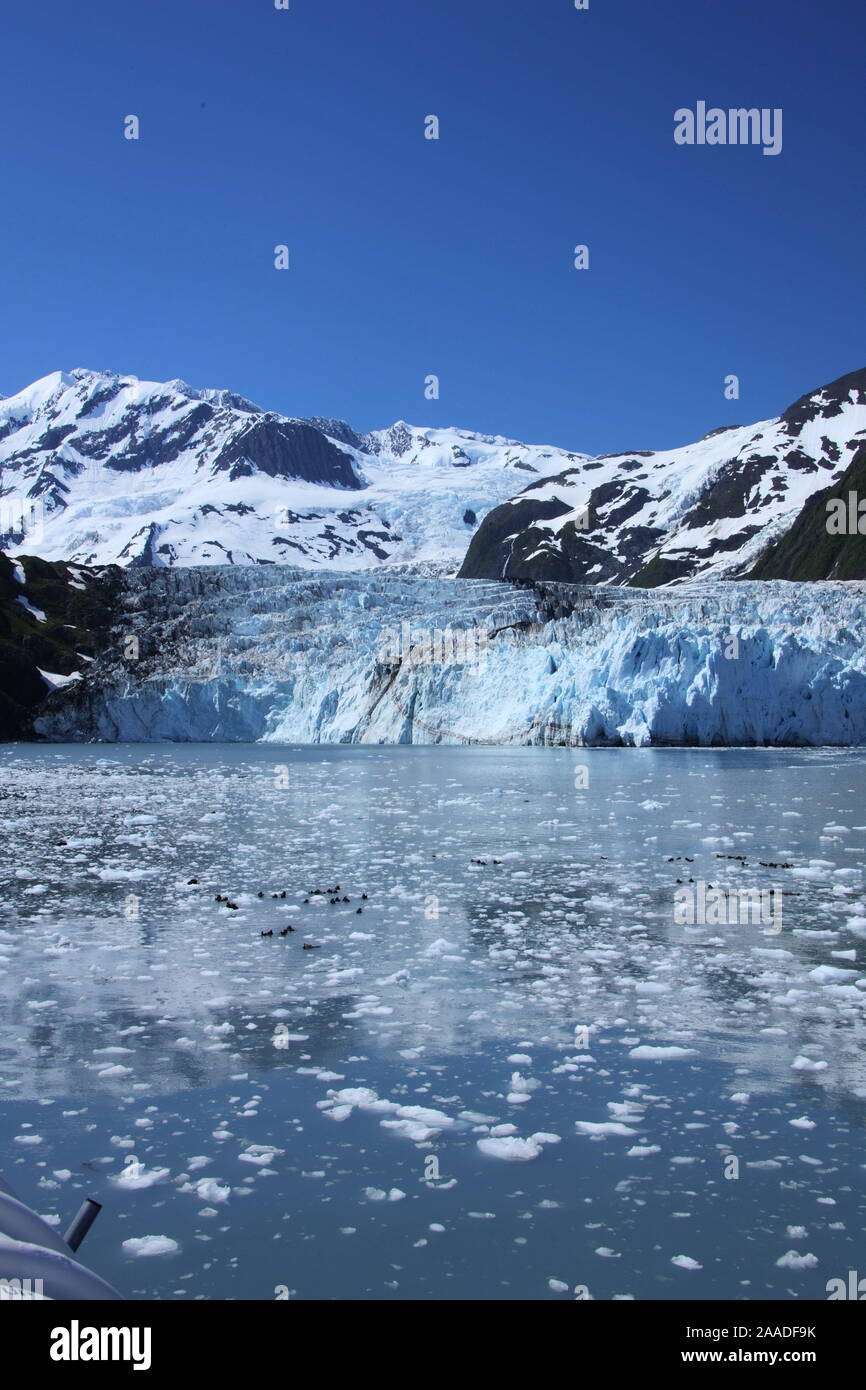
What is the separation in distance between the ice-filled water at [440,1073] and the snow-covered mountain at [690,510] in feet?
400

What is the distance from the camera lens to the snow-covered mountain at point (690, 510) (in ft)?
455

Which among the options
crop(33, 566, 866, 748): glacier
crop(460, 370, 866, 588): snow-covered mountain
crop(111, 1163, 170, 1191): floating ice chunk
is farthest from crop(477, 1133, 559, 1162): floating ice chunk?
crop(460, 370, 866, 588): snow-covered mountain

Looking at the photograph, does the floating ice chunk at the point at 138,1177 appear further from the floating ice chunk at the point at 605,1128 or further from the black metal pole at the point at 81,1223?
the floating ice chunk at the point at 605,1128

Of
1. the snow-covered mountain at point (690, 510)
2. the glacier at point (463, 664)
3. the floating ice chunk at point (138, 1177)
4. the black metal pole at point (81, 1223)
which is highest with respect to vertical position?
the snow-covered mountain at point (690, 510)

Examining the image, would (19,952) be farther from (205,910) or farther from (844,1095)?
(844,1095)

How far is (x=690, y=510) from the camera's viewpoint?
6324 inches

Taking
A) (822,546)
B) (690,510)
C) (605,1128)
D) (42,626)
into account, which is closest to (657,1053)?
(605,1128)

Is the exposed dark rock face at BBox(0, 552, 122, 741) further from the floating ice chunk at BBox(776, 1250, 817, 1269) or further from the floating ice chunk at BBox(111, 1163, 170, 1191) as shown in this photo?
the floating ice chunk at BBox(776, 1250, 817, 1269)

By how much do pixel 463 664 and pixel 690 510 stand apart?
12135cm

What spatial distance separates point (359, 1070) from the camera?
19.9ft

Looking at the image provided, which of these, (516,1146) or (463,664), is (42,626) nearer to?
(463,664)

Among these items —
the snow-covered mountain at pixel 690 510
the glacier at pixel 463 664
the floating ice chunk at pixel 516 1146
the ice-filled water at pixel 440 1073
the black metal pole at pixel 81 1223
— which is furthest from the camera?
the snow-covered mountain at pixel 690 510

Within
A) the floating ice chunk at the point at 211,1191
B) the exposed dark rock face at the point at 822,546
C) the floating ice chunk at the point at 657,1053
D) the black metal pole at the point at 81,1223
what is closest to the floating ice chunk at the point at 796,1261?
the floating ice chunk at the point at 657,1053
